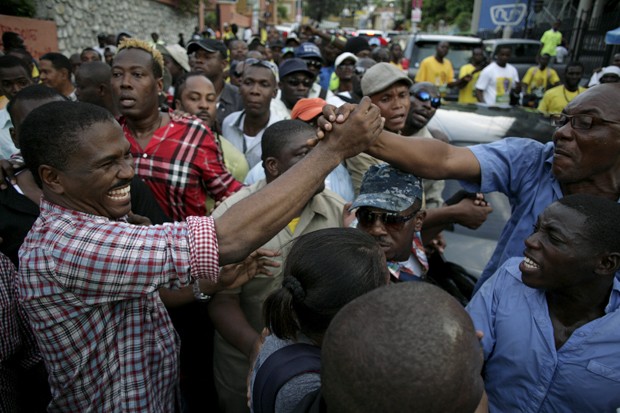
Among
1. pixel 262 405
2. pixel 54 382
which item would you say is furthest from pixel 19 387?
pixel 262 405

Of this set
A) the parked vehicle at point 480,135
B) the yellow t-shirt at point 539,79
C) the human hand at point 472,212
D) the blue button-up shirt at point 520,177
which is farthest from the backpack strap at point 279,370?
the yellow t-shirt at point 539,79

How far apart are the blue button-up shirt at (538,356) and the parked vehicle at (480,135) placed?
105cm

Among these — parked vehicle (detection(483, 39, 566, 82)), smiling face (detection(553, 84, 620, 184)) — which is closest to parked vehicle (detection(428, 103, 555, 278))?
smiling face (detection(553, 84, 620, 184))

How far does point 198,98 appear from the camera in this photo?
361 cm

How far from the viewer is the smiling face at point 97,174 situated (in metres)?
1.51

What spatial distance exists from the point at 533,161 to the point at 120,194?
1737 mm

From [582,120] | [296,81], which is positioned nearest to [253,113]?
[296,81]

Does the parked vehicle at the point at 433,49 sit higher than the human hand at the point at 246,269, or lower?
higher

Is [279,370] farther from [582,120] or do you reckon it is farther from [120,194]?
[582,120]

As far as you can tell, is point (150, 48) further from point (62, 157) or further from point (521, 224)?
point (521, 224)

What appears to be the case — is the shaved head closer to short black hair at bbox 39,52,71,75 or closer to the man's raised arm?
the man's raised arm

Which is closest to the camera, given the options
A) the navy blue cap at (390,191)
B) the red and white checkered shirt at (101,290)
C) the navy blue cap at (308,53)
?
the red and white checkered shirt at (101,290)

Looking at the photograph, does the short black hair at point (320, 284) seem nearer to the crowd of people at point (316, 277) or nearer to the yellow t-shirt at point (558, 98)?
the crowd of people at point (316, 277)

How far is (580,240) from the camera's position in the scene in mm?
1561
